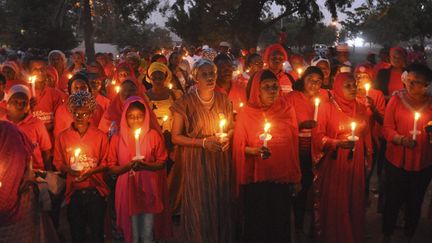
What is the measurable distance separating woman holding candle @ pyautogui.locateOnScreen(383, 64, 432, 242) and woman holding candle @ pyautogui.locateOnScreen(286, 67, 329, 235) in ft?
2.87

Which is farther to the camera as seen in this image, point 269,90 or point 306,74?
point 306,74

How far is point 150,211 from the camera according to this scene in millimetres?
4578

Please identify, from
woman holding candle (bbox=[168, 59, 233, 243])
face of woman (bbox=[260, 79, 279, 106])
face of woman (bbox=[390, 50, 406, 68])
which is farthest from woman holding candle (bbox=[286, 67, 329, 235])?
face of woman (bbox=[390, 50, 406, 68])

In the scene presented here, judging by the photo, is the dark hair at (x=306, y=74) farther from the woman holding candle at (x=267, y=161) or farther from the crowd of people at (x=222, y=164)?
the woman holding candle at (x=267, y=161)

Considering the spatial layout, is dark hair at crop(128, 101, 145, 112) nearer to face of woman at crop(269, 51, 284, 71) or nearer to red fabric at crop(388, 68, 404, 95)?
face of woman at crop(269, 51, 284, 71)

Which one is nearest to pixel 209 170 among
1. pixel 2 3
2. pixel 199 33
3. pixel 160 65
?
pixel 160 65

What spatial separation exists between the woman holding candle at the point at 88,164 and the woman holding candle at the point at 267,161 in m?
1.36

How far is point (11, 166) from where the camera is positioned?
3422 mm

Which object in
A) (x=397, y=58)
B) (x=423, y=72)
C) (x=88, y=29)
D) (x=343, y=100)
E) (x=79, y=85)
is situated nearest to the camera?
(x=423, y=72)

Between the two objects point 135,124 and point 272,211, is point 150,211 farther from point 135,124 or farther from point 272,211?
point 272,211

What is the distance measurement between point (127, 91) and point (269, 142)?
6.32 ft

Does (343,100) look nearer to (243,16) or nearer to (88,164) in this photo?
(88,164)

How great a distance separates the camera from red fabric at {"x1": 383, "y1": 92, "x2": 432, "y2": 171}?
5.00 meters

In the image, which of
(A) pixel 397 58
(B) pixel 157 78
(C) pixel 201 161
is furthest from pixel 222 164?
(A) pixel 397 58
